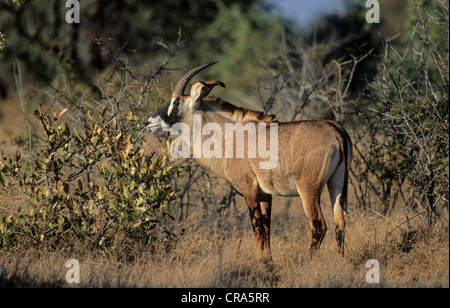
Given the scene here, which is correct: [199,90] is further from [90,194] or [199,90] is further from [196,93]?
[90,194]

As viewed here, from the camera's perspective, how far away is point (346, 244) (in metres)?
6.88

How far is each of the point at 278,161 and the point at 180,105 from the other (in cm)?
150

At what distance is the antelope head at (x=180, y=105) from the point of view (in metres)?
7.24

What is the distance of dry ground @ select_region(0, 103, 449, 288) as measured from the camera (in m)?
5.68

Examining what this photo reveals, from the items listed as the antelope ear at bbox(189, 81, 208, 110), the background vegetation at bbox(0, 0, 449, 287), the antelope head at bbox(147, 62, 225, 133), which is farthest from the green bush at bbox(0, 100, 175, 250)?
the antelope ear at bbox(189, 81, 208, 110)

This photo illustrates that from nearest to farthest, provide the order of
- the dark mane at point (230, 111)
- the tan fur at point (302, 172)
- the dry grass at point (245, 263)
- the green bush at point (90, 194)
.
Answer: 1. the dry grass at point (245, 263)
2. the green bush at point (90, 194)
3. the tan fur at point (302, 172)
4. the dark mane at point (230, 111)

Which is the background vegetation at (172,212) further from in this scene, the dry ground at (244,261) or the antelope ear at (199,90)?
the antelope ear at (199,90)

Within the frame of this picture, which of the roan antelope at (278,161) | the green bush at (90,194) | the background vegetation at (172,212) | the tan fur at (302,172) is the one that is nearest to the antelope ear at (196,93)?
the roan antelope at (278,161)

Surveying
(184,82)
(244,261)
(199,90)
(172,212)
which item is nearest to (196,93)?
(199,90)

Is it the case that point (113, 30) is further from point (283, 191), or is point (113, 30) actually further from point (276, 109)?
point (283, 191)

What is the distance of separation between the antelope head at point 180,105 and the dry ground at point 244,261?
1.40 metres

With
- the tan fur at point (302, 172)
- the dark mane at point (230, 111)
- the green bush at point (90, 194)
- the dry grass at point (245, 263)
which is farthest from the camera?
the dark mane at point (230, 111)

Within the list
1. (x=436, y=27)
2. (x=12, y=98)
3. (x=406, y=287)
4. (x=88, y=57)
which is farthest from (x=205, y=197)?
(x=12, y=98)
